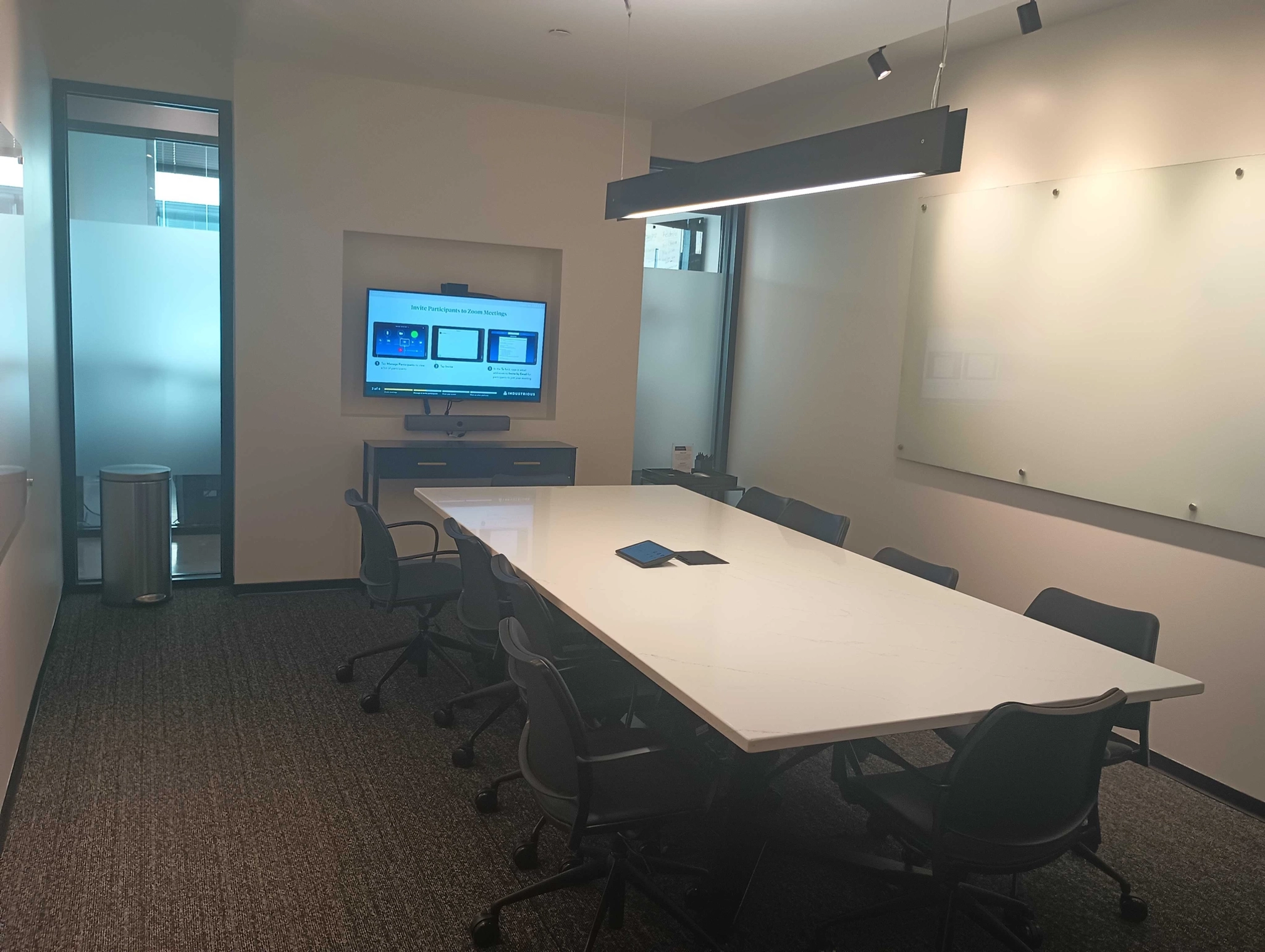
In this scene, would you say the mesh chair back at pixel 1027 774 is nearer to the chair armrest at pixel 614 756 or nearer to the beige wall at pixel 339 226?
the chair armrest at pixel 614 756

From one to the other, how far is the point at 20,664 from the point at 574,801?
7.52ft

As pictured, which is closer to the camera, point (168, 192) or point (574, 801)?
point (574, 801)

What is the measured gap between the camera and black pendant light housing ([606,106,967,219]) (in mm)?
2543

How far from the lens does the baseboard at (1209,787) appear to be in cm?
359

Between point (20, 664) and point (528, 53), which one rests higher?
point (528, 53)

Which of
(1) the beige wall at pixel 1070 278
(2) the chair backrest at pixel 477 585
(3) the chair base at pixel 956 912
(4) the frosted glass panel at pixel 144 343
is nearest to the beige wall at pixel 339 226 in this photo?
(4) the frosted glass panel at pixel 144 343

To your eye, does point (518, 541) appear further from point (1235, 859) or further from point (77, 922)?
point (1235, 859)

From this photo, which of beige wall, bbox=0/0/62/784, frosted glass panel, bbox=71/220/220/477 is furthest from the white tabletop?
frosted glass panel, bbox=71/220/220/477

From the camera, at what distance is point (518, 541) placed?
11.7 ft

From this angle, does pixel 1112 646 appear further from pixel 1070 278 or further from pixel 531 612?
pixel 1070 278

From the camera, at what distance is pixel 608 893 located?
2.48 m

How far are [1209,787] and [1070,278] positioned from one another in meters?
2.24

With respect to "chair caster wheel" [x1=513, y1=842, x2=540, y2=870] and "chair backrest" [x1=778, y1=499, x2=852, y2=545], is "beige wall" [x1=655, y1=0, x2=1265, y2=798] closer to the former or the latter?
"chair backrest" [x1=778, y1=499, x2=852, y2=545]

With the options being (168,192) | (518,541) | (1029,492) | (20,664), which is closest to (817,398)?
(1029,492)
